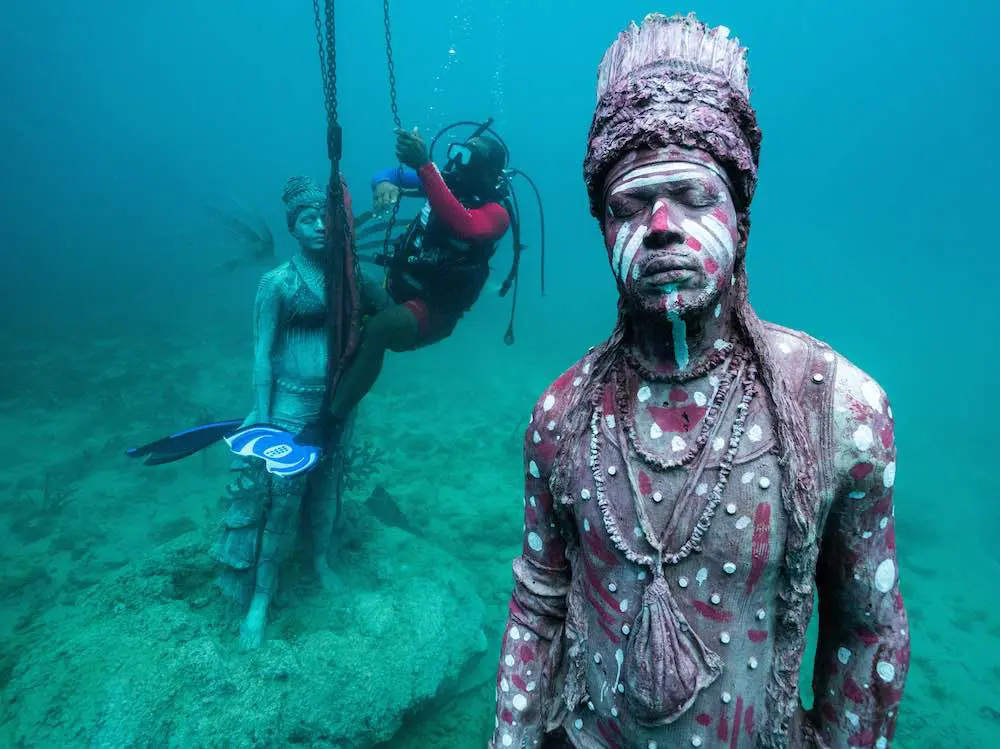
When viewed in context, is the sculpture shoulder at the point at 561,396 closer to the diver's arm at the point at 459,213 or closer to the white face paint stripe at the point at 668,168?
the white face paint stripe at the point at 668,168

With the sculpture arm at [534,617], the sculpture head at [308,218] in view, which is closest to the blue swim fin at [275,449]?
the sculpture head at [308,218]

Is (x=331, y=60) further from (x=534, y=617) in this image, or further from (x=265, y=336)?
(x=534, y=617)

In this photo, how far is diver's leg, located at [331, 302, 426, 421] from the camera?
506cm

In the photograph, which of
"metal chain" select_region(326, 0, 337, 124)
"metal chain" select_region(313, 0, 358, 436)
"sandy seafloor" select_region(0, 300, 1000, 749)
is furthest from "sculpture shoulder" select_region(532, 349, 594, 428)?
"sandy seafloor" select_region(0, 300, 1000, 749)

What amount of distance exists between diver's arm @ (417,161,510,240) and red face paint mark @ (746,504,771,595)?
410cm

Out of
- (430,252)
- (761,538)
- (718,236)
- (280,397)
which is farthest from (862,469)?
(280,397)

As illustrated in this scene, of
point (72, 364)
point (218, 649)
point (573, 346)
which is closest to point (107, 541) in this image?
point (218, 649)

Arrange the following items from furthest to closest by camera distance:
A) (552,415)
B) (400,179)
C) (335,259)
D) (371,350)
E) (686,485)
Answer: (400,179) < (371,350) < (335,259) < (552,415) < (686,485)

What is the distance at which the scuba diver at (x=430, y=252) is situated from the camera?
495cm

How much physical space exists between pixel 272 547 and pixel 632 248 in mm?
5060

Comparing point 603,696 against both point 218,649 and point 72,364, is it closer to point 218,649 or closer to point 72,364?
point 218,649

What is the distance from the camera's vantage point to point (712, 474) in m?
1.32

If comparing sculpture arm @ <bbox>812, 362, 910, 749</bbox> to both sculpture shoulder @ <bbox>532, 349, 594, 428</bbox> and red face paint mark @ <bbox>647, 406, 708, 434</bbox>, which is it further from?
sculpture shoulder @ <bbox>532, 349, 594, 428</bbox>

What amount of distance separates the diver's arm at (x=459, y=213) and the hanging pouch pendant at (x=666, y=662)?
408 cm
